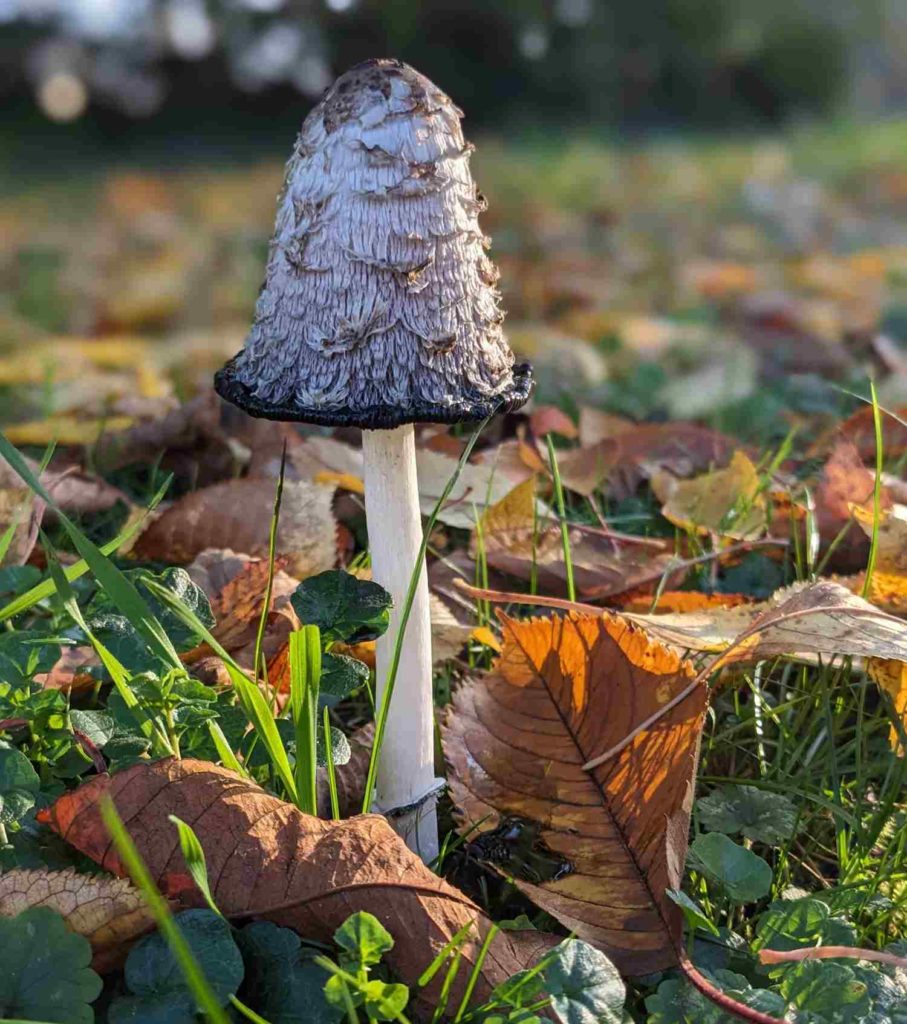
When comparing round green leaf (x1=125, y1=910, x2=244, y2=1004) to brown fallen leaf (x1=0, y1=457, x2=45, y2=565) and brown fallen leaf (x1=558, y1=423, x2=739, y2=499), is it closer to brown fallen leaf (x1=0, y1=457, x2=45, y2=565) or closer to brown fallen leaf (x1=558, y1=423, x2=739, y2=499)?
brown fallen leaf (x1=0, y1=457, x2=45, y2=565)

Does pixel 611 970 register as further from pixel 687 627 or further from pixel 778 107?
pixel 778 107

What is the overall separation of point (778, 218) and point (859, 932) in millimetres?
7632

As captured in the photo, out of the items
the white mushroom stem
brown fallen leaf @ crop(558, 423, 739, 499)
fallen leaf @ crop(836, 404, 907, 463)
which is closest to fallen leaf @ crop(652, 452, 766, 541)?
brown fallen leaf @ crop(558, 423, 739, 499)

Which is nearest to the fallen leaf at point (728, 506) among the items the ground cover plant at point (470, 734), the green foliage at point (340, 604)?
the ground cover plant at point (470, 734)

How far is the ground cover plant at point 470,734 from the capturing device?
4.35 ft

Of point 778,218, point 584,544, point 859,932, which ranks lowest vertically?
point 859,932

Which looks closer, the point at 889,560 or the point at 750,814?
the point at 750,814

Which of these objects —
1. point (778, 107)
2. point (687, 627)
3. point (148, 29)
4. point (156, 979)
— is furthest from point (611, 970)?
point (778, 107)

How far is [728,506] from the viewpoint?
7.88 ft

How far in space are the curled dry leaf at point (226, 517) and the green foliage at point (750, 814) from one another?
35.5 inches

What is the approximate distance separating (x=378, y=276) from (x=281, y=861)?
2.39ft

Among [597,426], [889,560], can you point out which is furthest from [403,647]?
[597,426]

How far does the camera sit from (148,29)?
11320 mm

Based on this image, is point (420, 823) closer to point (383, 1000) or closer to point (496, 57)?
point (383, 1000)
